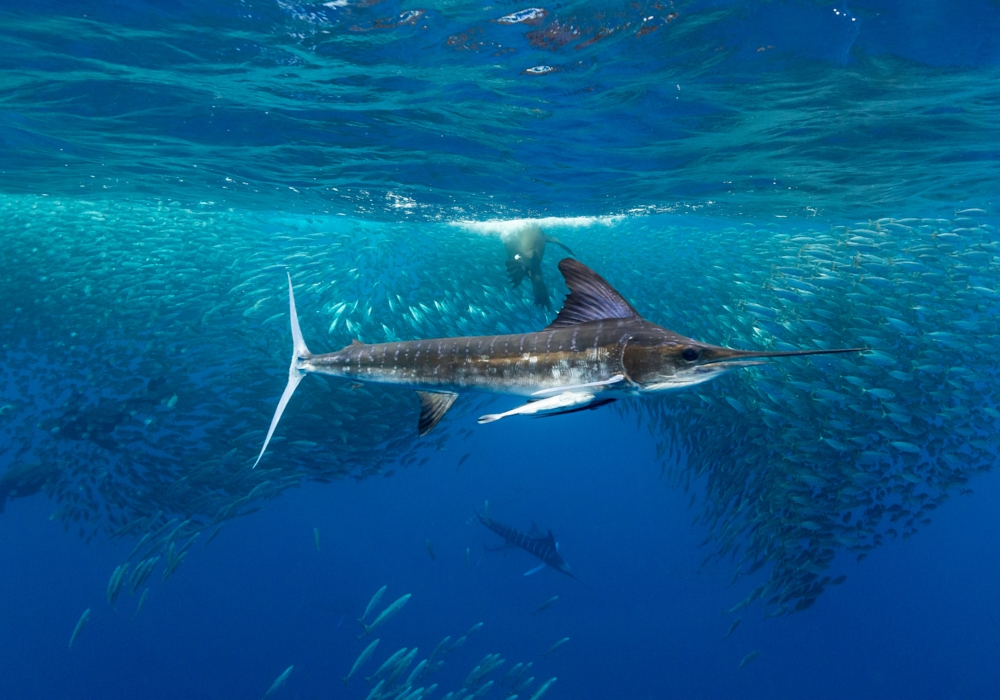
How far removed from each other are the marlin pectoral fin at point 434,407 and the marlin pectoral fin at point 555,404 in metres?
1.06

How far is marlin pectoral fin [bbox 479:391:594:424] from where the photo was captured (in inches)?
109

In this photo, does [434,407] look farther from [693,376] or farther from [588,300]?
[693,376]

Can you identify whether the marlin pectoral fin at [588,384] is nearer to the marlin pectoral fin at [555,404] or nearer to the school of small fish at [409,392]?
the marlin pectoral fin at [555,404]

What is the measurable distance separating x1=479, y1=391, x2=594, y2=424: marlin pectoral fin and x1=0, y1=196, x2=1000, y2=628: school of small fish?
6.08m

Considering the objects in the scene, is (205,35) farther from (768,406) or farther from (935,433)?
(935,433)

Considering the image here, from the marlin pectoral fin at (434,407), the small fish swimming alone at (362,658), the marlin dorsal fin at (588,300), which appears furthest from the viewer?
the small fish swimming alone at (362,658)

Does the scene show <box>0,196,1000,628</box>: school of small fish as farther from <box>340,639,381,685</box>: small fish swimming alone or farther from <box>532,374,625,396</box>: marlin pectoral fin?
<box>532,374,625,396</box>: marlin pectoral fin

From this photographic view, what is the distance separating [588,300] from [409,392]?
747 centimetres

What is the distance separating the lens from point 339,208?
21.4 meters

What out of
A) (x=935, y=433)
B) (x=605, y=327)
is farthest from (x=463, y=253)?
(x=605, y=327)

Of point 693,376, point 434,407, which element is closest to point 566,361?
point 693,376

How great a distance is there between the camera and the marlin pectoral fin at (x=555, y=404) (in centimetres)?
276

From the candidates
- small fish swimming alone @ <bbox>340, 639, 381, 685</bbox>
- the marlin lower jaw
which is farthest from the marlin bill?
small fish swimming alone @ <bbox>340, 639, 381, 685</bbox>

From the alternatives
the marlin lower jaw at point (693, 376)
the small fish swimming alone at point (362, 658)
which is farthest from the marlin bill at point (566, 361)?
the small fish swimming alone at point (362, 658)
